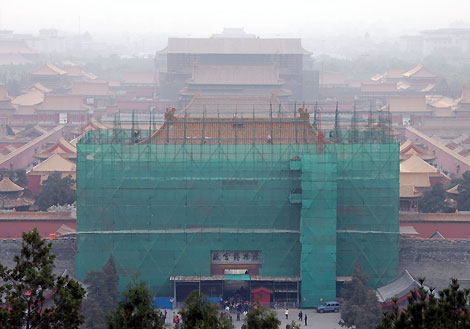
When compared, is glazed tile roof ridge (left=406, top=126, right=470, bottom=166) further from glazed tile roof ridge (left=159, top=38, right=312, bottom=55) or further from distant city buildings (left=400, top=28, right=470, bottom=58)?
distant city buildings (left=400, top=28, right=470, bottom=58)

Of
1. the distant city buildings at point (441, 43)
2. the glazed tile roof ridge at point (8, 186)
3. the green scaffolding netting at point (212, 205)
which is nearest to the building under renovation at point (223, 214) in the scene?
the green scaffolding netting at point (212, 205)

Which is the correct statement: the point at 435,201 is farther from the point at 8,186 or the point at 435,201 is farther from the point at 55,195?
the point at 8,186

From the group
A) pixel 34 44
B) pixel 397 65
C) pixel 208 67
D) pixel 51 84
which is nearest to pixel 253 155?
pixel 208 67

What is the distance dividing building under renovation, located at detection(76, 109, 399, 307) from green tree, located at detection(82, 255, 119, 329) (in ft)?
3.59

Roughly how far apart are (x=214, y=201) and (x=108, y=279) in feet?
11.2

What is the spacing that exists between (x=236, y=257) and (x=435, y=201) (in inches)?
352

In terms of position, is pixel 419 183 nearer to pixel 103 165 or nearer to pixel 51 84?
pixel 103 165

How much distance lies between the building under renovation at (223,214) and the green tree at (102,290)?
3.59 feet

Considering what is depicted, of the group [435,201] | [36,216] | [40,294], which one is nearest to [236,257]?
[36,216]

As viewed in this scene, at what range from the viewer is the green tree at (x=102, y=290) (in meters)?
21.6

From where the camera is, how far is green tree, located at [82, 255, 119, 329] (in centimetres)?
2159

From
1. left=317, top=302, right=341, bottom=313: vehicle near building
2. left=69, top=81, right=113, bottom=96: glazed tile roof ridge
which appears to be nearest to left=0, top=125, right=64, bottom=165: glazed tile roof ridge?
left=69, top=81, right=113, bottom=96: glazed tile roof ridge

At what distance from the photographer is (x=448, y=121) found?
56281 mm

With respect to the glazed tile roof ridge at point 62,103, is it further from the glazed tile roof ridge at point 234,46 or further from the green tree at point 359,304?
the green tree at point 359,304
